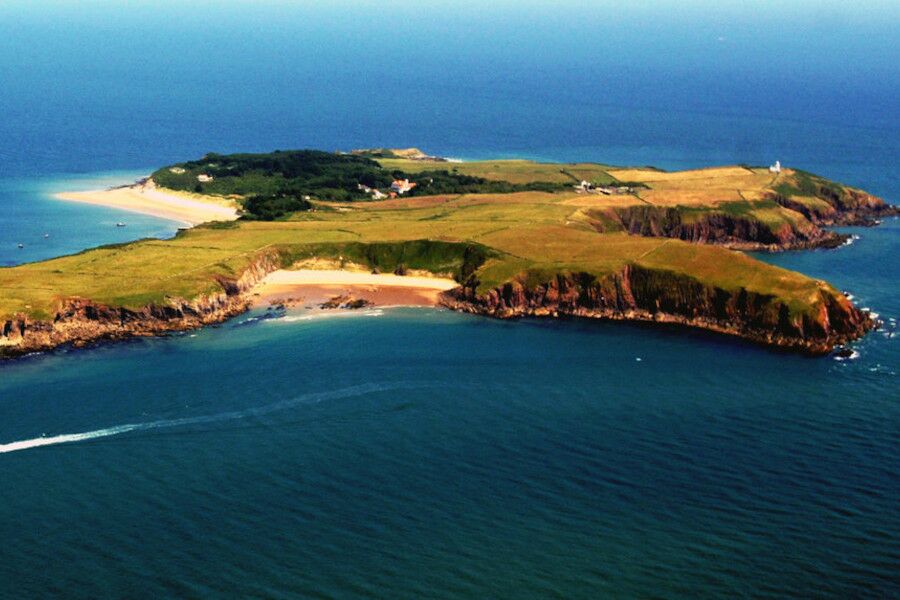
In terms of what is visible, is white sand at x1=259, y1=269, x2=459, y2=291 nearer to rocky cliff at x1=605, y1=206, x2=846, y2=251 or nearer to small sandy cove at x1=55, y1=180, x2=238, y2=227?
rocky cliff at x1=605, y1=206, x2=846, y2=251

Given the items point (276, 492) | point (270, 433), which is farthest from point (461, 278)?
point (276, 492)

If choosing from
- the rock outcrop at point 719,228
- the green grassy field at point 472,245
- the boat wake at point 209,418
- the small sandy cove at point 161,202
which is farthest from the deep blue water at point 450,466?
the small sandy cove at point 161,202

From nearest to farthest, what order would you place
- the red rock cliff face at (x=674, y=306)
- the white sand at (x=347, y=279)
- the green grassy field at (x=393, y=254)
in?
the red rock cliff face at (x=674, y=306) < the green grassy field at (x=393, y=254) < the white sand at (x=347, y=279)

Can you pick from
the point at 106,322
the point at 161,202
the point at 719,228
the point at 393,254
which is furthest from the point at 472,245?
the point at 161,202

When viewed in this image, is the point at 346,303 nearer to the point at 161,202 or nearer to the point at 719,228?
the point at 719,228

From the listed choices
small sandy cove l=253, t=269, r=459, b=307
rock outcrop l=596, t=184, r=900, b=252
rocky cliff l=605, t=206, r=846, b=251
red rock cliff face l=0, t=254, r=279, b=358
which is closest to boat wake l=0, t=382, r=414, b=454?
red rock cliff face l=0, t=254, r=279, b=358

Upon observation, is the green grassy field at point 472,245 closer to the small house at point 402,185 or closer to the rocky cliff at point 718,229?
the rocky cliff at point 718,229

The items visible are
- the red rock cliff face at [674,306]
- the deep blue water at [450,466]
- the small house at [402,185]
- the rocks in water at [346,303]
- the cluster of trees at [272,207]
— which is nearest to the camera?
the deep blue water at [450,466]
